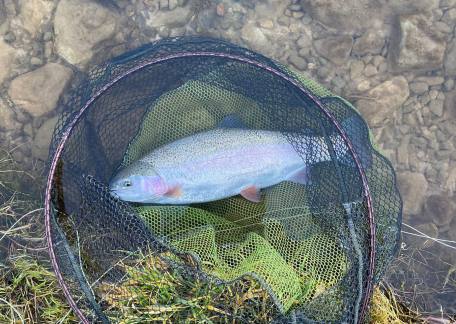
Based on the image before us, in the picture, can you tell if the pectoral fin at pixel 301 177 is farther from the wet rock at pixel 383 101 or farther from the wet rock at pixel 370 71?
the wet rock at pixel 370 71

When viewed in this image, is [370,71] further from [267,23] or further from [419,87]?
[267,23]

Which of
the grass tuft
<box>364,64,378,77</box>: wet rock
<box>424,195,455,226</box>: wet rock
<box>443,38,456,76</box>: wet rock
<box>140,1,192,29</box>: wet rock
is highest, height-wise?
<box>140,1,192,29</box>: wet rock

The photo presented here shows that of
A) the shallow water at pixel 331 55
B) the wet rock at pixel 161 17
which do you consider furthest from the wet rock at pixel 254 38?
the wet rock at pixel 161 17

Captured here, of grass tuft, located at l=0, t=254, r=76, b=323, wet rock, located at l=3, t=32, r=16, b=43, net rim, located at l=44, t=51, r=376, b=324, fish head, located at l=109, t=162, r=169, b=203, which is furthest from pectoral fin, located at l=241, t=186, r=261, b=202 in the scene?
wet rock, located at l=3, t=32, r=16, b=43

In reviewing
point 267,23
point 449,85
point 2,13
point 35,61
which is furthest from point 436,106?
point 2,13

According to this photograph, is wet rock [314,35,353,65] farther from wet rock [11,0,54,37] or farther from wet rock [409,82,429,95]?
wet rock [11,0,54,37]

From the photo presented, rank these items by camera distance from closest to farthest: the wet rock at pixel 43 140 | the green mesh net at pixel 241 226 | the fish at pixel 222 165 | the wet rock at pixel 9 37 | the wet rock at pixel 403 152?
the green mesh net at pixel 241 226, the fish at pixel 222 165, the wet rock at pixel 43 140, the wet rock at pixel 9 37, the wet rock at pixel 403 152
